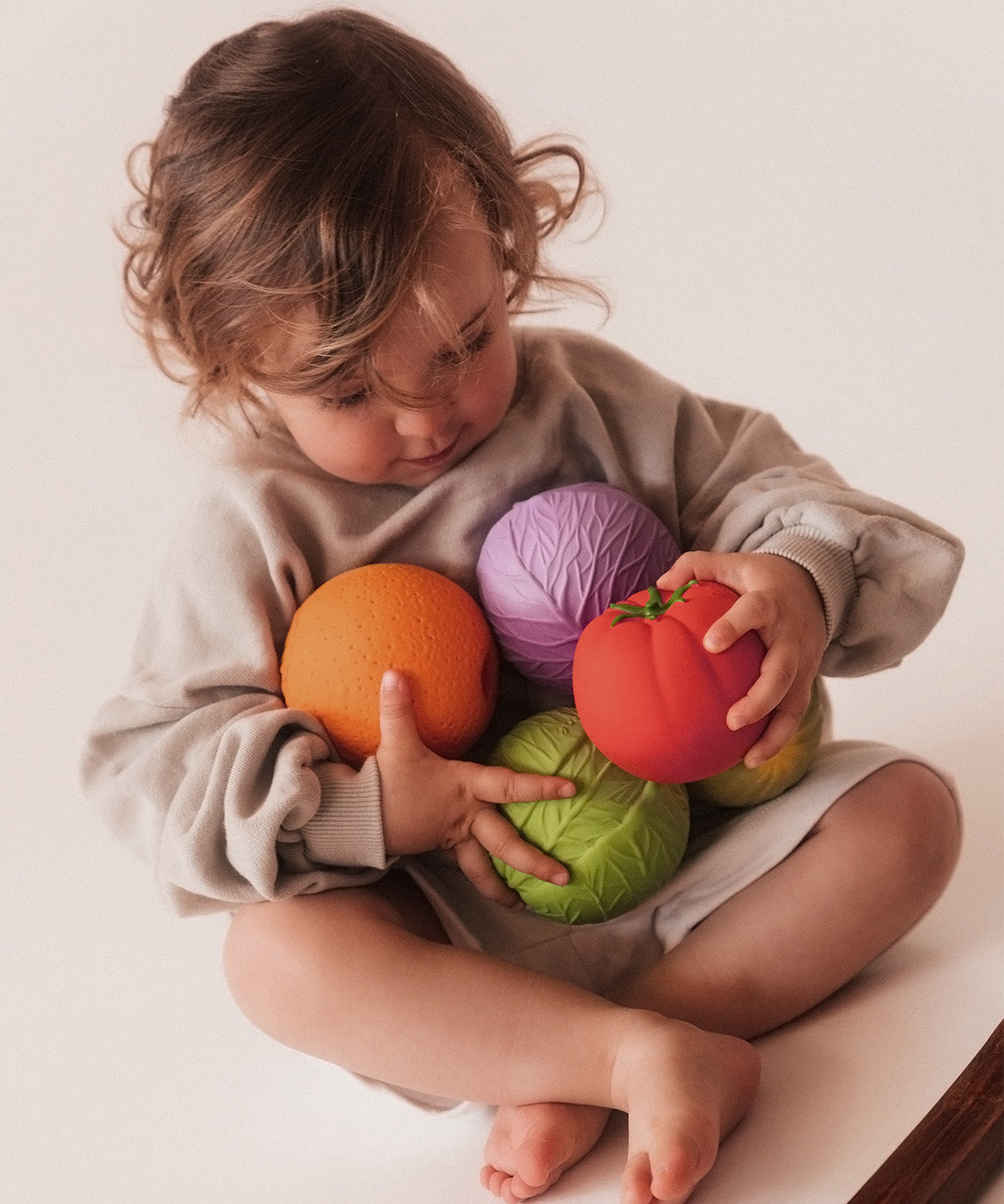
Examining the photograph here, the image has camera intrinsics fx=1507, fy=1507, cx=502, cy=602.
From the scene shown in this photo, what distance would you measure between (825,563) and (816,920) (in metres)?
0.28

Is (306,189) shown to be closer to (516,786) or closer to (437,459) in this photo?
(437,459)

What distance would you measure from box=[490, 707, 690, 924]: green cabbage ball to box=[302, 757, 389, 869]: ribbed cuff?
0.34 ft

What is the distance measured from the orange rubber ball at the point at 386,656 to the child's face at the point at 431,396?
0.36 feet

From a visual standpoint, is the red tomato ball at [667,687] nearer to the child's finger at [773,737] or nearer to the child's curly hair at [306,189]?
the child's finger at [773,737]

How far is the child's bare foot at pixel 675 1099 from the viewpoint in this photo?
97 centimetres

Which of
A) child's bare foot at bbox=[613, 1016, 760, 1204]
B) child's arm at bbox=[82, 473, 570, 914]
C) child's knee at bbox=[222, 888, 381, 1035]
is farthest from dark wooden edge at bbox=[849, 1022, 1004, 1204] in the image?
child's knee at bbox=[222, 888, 381, 1035]

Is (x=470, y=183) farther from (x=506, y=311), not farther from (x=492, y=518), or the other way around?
(x=492, y=518)

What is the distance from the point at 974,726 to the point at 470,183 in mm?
818

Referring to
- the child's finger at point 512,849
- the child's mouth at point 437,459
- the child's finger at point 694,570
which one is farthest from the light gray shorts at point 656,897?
the child's mouth at point 437,459

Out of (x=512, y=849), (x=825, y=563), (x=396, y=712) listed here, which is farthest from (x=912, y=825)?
(x=396, y=712)

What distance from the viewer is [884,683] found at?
1.81 meters

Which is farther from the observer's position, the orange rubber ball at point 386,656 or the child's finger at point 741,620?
the orange rubber ball at point 386,656

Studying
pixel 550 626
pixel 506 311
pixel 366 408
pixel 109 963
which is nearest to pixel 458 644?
pixel 550 626

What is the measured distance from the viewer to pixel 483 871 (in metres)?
1.22
